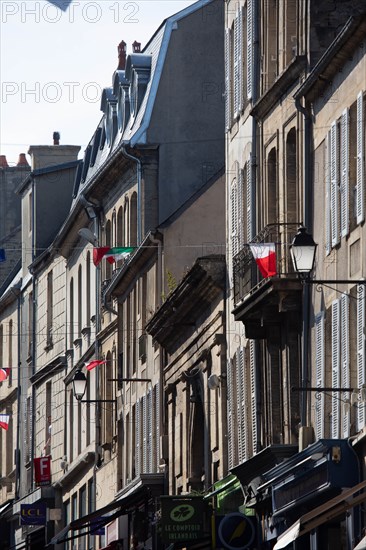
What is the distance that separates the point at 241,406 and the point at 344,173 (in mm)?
9255

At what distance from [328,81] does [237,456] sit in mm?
9763

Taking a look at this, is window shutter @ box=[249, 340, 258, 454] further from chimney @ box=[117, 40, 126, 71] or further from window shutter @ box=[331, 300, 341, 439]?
chimney @ box=[117, 40, 126, 71]

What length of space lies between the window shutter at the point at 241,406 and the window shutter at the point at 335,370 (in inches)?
280

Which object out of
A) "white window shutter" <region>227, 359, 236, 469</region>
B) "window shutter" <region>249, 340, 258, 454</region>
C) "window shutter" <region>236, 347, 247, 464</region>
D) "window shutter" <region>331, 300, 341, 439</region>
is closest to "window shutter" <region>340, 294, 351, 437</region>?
"window shutter" <region>331, 300, 341, 439</region>

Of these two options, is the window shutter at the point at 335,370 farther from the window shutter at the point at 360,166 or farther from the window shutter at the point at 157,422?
the window shutter at the point at 157,422

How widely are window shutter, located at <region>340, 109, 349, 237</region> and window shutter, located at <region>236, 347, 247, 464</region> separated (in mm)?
8239

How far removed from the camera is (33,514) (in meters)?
62.6

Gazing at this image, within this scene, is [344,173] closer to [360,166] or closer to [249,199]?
[360,166]

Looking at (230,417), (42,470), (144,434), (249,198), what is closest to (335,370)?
(249,198)

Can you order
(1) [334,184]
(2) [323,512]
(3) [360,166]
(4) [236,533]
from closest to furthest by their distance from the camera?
1. (2) [323,512]
2. (3) [360,166]
3. (1) [334,184]
4. (4) [236,533]

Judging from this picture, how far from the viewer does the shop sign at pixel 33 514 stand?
62.1 metres

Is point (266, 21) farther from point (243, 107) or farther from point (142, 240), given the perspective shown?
point (142, 240)

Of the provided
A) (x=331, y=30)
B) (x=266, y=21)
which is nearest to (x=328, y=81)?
(x=331, y=30)

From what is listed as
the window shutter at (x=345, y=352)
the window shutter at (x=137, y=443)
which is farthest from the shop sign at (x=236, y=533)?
the window shutter at (x=137, y=443)
